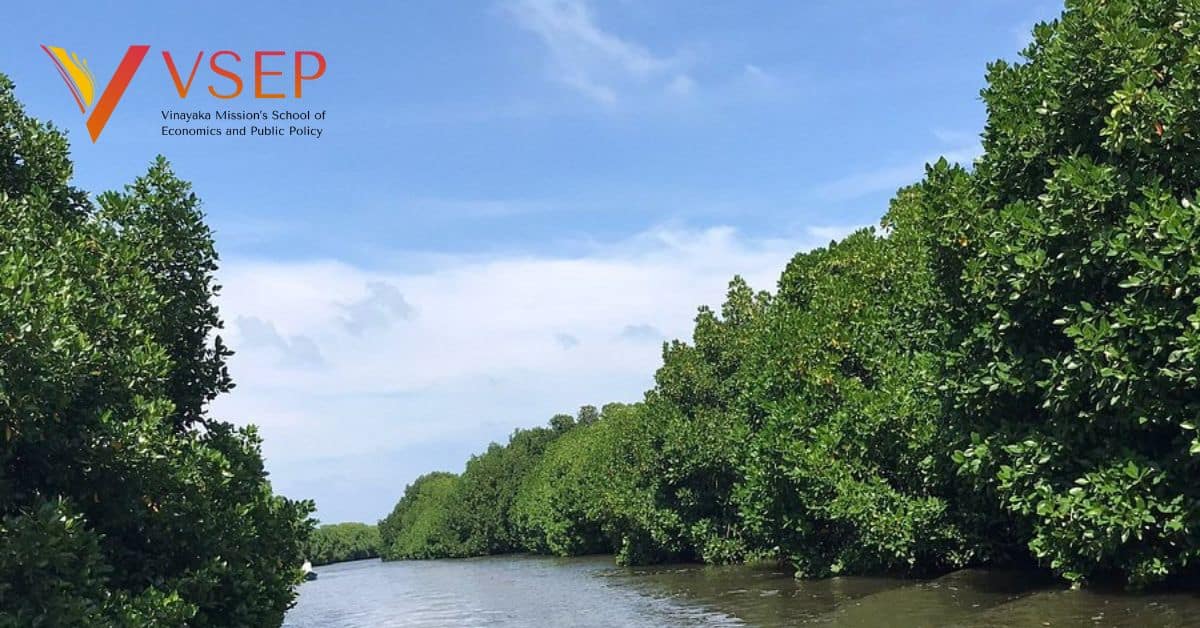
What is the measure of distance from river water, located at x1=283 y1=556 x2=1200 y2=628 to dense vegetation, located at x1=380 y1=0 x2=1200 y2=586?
0.96 m

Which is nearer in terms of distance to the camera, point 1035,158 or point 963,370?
point 1035,158

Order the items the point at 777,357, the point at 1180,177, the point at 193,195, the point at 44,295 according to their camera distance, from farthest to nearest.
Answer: the point at 777,357 → the point at 193,195 → the point at 1180,177 → the point at 44,295

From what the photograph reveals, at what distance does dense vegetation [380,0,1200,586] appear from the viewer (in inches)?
587

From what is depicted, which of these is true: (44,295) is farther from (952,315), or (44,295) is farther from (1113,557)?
(1113,557)

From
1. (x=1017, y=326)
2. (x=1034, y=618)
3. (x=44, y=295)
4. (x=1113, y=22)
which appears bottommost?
(x=1034, y=618)

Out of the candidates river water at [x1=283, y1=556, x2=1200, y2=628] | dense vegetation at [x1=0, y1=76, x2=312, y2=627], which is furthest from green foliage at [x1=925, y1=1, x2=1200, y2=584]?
dense vegetation at [x1=0, y1=76, x2=312, y2=627]

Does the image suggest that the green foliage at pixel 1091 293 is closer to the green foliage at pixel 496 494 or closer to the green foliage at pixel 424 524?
the green foliage at pixel 496 494

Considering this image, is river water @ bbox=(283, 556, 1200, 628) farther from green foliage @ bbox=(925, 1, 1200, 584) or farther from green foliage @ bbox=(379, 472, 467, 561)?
green foliage @ bbox=(379, 472, 467, 561)

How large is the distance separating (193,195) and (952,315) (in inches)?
591

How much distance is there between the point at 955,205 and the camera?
19.7 meters

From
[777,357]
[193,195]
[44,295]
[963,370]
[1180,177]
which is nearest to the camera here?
[44,295]

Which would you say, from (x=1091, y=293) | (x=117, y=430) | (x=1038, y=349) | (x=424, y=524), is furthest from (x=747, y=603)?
(x=424, y=524)

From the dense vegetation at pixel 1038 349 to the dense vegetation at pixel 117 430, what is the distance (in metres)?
13.5

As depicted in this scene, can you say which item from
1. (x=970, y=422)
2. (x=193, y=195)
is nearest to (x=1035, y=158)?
(x=970, y=422)
